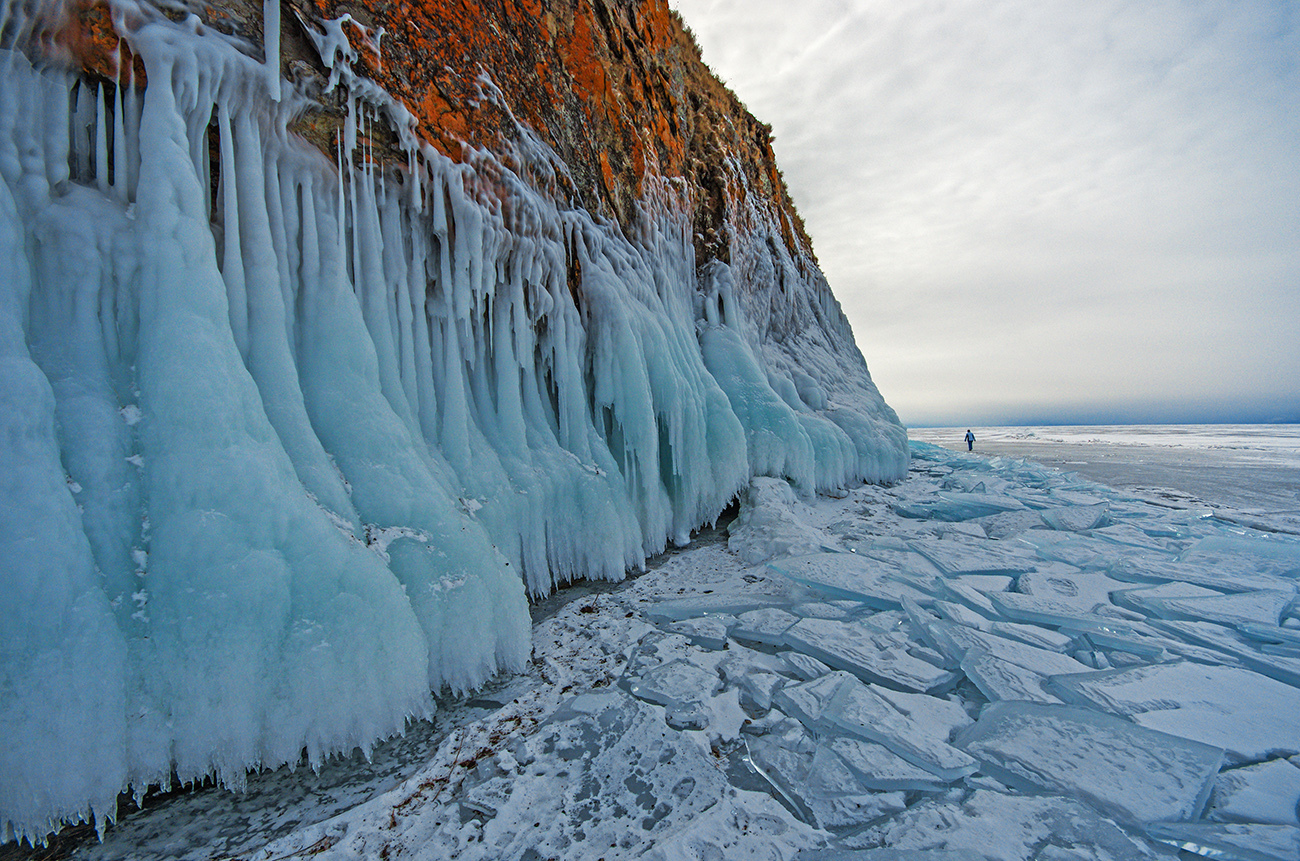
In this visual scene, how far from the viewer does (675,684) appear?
2572 mm

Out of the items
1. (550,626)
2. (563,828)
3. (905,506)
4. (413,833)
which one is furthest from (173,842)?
(905,506)

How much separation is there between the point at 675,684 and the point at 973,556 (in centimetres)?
330

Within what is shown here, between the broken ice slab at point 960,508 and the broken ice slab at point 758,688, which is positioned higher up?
the broken ice slab at point 960,508

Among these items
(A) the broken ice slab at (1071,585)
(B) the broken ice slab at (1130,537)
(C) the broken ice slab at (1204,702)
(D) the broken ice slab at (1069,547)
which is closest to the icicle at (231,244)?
(C) the broken ice slab at (1204,702)

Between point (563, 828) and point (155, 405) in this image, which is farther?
point (155, 405)

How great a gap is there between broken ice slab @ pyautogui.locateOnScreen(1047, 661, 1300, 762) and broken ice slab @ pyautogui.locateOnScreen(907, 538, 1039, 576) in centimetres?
142

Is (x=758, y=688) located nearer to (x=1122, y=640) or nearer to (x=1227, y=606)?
(x=1122, y=640)

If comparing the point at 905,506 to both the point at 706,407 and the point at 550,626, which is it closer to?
the point at 706,407

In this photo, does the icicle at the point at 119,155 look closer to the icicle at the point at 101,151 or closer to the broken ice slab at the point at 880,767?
the icicle at the point at 101,151

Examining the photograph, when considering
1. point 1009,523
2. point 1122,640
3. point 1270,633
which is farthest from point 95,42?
point 1009,523

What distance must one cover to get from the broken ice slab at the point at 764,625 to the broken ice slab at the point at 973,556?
1671 mm

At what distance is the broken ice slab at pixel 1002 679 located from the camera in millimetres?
2383

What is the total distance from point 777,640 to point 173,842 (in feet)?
9.13

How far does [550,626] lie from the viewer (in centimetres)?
338
